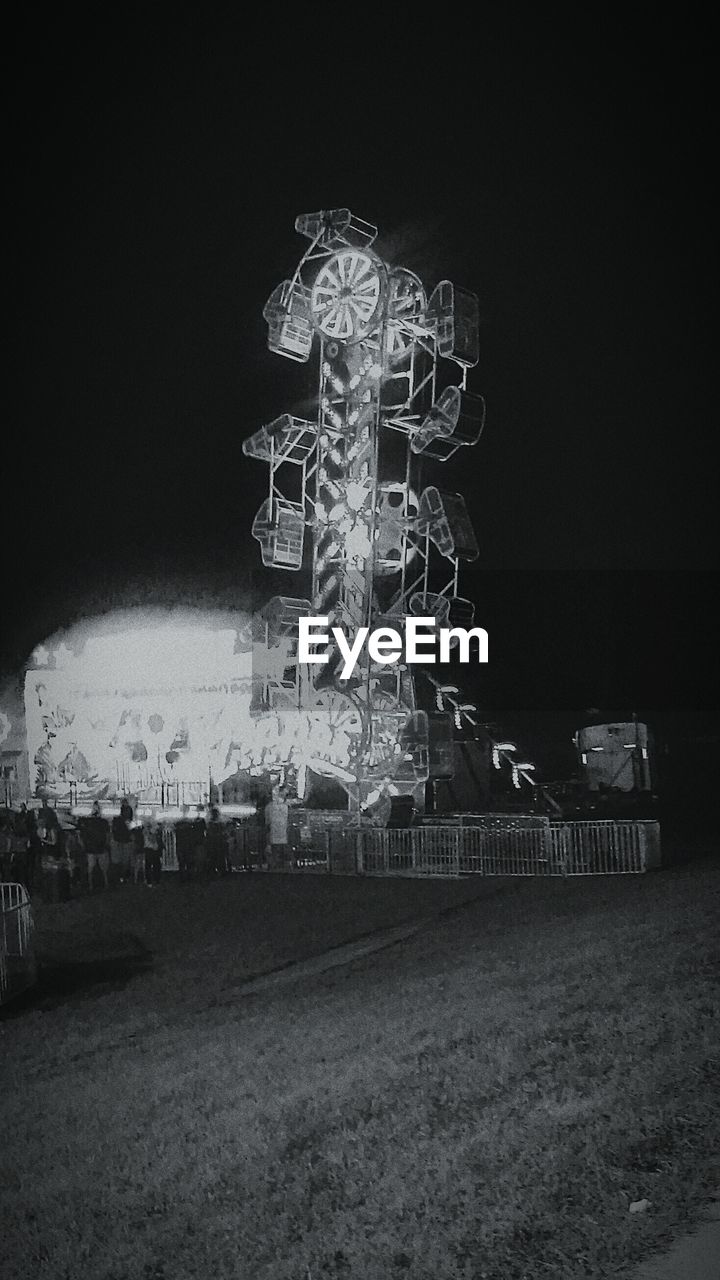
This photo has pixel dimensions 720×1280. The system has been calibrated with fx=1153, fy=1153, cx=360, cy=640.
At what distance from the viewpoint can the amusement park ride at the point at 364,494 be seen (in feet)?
88.3

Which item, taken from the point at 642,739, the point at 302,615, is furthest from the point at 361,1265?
the point at 642,739

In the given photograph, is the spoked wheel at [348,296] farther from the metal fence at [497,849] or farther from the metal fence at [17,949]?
the metal fence at [17,949]

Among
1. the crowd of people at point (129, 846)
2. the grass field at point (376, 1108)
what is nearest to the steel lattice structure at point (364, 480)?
the crowd of people at point (129, 846)

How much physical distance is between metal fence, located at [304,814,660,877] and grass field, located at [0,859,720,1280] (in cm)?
497

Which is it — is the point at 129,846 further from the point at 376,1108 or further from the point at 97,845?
the point at 376,1108

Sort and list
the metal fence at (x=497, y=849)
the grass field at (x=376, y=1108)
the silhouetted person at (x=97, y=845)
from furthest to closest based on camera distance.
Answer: the silhouetted person at (x=97, y=845) < the metal fence at (x=497, y=849) < the grass field at (x=376, y=1108)

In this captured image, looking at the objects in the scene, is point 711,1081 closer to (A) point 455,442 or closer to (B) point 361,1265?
(B) point 361,1265

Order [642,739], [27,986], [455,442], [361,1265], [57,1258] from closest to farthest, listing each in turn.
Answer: [361,1265], [57,1258], [27,986], [455,442], [642,739]

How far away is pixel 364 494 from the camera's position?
27625mm

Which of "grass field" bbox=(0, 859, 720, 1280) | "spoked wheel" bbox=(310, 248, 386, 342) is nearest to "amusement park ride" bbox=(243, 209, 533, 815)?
"spoked wheel" bbox=(310, 248, 386, 342)

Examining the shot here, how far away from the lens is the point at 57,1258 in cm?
620

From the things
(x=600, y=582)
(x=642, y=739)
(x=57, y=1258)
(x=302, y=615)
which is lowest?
(x=57, y=1258)

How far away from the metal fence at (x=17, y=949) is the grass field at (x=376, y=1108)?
50 centimetres

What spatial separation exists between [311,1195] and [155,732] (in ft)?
110
